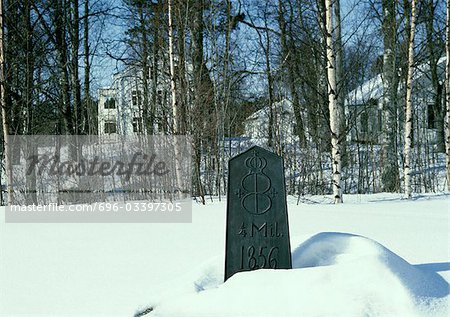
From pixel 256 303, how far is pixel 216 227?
148 inches

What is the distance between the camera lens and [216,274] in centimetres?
379

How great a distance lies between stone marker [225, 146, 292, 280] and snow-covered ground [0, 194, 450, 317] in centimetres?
19

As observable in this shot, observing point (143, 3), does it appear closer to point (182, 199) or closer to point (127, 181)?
point (127, 181)

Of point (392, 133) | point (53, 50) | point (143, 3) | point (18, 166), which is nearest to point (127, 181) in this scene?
point (18, 166)

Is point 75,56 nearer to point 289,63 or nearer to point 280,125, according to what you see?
point 280,125

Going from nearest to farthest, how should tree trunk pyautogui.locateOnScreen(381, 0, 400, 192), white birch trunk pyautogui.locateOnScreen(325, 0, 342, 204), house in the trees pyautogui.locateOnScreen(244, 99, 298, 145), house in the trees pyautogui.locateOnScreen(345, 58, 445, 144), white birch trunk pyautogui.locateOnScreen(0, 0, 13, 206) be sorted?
white birch trunk pyautogui.locateOnScreen(325, 0, 342, 204)
white birch trunk pyautogui.locateOnScreen(0, 0, 13, 206)
tree trunk pyautogui.locateOnScreen(381, 0, 400, 192)
house in the trees pyautogui.locateOnScreen(244, 99, 298, 145)
house in the trees pyautogui.locateOnScreen(345, 58, 445, 144)

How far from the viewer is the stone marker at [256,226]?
360 cm

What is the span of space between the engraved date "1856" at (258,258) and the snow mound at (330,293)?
0.59 feet

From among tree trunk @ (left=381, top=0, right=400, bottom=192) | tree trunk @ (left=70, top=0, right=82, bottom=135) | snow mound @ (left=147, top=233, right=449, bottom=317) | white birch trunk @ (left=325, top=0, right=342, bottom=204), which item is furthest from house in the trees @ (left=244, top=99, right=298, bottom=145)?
snow mound @ (left=147, top=233, right=449, bottom=317)

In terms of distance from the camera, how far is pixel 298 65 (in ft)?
62.4

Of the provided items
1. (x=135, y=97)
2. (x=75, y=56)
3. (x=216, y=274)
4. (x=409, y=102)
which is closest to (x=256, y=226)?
(x=216, y=274)

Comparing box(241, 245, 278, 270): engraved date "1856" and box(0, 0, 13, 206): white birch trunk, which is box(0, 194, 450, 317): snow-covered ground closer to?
box(241, 245, 278, 270): engraved date "1856"

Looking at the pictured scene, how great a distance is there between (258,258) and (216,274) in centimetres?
39

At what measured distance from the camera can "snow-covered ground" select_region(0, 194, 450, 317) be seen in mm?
2982
